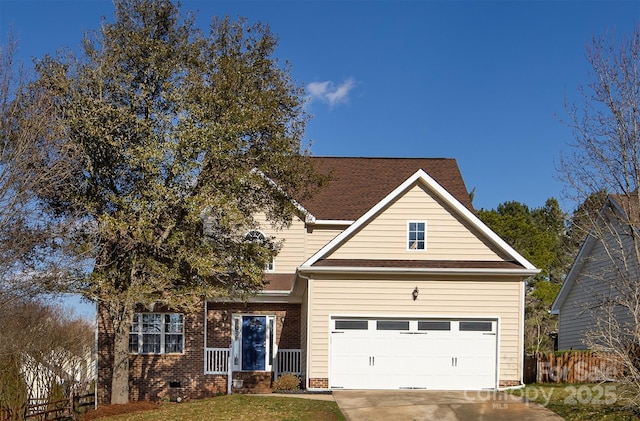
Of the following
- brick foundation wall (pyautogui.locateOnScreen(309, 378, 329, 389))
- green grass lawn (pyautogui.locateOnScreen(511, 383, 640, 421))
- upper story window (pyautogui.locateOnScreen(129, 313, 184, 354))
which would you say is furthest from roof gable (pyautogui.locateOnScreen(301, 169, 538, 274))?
upper story window (pyautogui.locateOnScreen(129, 313, 184, 354))

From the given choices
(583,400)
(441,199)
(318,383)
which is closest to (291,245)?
(318,383)

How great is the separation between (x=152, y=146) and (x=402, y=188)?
7.17 meters

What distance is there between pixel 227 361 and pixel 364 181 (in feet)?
29.5

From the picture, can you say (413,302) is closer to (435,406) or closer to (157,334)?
(435,406)

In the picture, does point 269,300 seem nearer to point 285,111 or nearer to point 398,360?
point 398,360

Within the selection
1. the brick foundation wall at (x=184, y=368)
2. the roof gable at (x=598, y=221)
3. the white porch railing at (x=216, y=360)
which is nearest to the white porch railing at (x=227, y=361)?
the white porch railing at (x=216, y=360)

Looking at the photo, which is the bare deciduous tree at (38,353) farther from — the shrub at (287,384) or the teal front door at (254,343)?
the shrub at (287,384)

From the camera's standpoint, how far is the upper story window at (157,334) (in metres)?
22.2

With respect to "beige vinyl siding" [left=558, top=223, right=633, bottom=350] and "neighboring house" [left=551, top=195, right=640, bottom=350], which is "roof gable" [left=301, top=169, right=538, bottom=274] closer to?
"neighboring house" [left=551, top=195, right=640, bottom=350]

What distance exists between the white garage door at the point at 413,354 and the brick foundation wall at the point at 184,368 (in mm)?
3958

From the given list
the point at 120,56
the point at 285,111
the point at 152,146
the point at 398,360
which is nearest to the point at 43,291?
the point at 152,146

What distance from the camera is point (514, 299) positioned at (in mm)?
18906

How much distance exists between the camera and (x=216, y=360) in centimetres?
2202

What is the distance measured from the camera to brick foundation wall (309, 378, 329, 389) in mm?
18625
